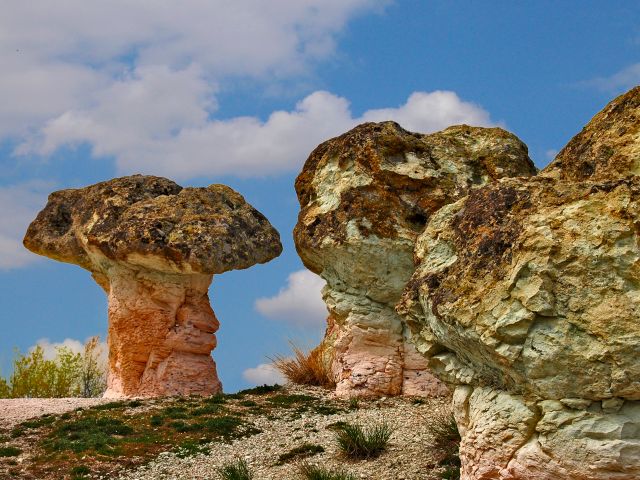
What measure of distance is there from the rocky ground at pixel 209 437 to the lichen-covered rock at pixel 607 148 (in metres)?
4.17

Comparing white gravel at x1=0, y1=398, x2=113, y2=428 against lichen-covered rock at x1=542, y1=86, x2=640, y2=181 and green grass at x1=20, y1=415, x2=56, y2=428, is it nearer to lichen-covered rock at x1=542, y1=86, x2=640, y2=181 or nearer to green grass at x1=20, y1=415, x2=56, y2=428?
green grass at x1=20, y1=415, x2=56, y2=428

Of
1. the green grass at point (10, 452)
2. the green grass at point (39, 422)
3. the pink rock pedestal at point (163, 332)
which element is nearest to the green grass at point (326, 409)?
the pink rock pedestal at point (163, 332)

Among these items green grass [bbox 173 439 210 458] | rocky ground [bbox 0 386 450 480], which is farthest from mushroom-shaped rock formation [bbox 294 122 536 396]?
green grass [bbox 173 439 210 458]

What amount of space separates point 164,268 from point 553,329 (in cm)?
1283

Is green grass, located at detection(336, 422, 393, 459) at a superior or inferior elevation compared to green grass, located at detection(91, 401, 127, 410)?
inferior

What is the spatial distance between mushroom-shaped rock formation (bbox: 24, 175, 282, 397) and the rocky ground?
6.16 feet

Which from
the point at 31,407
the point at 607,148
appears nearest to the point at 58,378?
the point at 31,407

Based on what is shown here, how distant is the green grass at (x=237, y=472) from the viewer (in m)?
13.2

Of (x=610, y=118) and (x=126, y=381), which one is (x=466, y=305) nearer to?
(x=610, y=118)

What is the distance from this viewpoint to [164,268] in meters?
20.7

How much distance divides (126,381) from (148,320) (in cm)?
153

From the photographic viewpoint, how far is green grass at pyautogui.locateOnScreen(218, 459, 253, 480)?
43.2 feet

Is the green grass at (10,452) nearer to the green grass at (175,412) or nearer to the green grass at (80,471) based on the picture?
the green grass at (80,471)

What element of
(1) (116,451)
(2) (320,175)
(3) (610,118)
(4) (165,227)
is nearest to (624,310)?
(3) (610,118)
